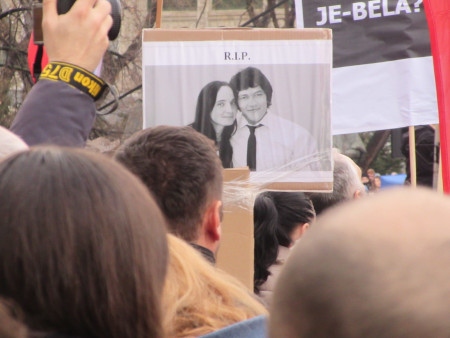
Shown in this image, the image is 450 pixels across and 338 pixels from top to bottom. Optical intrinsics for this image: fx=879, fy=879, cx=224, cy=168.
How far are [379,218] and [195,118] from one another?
357 centimetres

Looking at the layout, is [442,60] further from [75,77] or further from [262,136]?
[75,77]

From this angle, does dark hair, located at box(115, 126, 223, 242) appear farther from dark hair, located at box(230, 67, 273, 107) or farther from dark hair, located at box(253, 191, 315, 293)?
dark hair, located at box(230, 67, 273, 107)

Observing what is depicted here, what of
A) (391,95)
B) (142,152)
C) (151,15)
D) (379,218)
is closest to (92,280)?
(379,218)

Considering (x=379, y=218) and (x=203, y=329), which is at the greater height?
(x=379, y=218)

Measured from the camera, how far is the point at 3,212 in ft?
4.08

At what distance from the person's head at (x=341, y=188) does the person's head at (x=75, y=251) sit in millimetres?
3157

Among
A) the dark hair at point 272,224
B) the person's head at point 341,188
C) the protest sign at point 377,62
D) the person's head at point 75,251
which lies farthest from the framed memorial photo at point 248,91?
the person's head at point 75,251

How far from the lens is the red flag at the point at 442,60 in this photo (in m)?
4.41

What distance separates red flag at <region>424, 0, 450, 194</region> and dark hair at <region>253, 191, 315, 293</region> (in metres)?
0.87

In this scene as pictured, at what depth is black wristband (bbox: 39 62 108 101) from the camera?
194cm

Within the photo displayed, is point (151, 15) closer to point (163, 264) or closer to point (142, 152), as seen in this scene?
point (142, 152)

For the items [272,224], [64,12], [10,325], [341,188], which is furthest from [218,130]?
[10,325]

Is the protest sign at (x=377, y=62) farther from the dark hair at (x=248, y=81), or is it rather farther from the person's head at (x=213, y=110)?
the person's head at (x=213, y=110)

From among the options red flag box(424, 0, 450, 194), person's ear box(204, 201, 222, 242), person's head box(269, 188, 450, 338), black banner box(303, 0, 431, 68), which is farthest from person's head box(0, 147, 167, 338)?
black banner box(303, 0, 431, 68)
